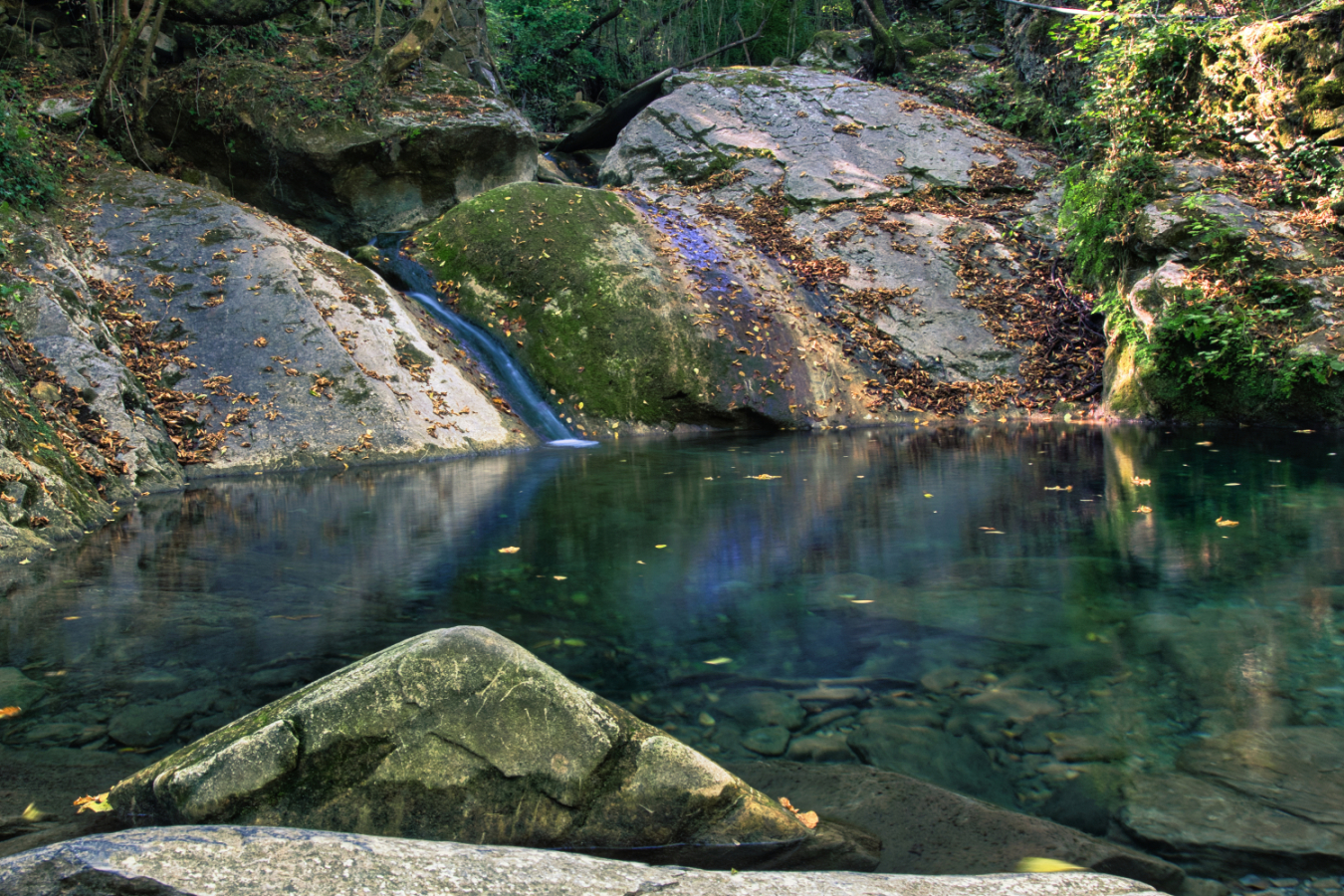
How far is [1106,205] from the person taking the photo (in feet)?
43.2

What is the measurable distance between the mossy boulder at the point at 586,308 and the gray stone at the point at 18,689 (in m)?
8.83

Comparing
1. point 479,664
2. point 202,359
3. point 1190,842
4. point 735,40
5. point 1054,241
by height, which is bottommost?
point 1190,842

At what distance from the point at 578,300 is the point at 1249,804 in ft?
37.5

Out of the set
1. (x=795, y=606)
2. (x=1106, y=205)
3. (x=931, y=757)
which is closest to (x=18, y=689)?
(x=795, y=606)

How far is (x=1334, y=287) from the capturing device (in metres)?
10.5

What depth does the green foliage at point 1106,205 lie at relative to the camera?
42.1 feet

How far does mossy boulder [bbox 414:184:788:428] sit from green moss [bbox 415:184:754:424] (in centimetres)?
2

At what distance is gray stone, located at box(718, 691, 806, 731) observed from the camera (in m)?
3.11

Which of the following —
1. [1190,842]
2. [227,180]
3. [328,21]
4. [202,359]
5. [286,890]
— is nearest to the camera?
[286,890]

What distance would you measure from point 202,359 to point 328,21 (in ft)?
35.9

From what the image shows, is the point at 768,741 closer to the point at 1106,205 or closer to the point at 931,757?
the point at 931,757

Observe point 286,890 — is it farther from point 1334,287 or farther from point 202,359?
point 1334,287

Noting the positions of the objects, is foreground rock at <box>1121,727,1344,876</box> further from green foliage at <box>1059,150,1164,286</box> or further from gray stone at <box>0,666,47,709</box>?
green foliage at <box>1059,150,1164,286</box>

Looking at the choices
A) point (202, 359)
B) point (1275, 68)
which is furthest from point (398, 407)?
point (1275, 68)
